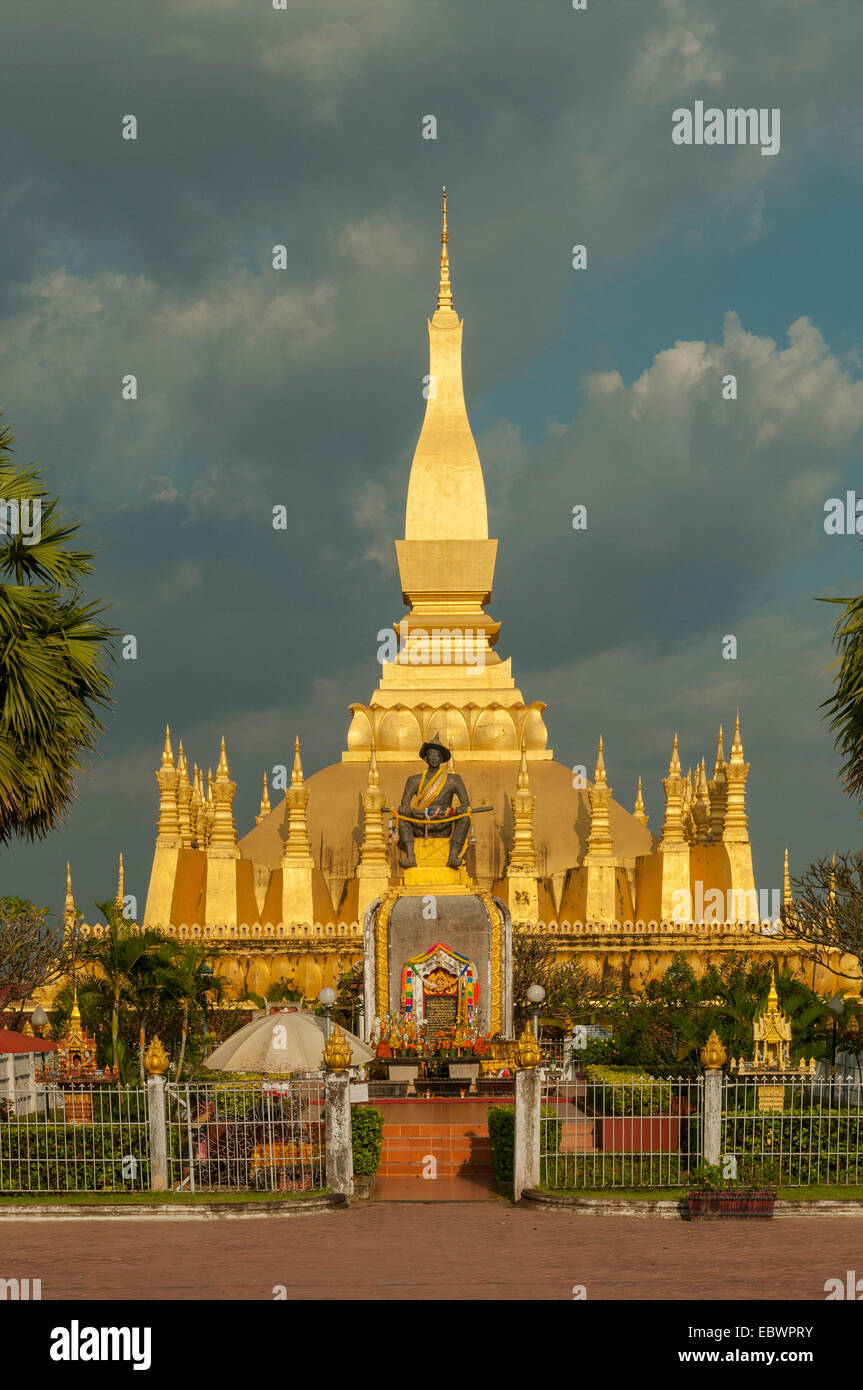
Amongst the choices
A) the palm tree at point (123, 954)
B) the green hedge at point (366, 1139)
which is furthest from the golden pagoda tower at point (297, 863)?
the green hedge at point (366, 1139)

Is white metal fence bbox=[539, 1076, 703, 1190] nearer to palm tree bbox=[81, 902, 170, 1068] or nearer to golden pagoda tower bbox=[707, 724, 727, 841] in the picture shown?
palm tree bbox=[81, 902, 170, 1068]

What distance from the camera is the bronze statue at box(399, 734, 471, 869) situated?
114ft

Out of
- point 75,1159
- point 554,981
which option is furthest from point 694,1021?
point 554,981

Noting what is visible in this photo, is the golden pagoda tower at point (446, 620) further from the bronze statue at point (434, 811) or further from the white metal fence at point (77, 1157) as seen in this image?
the white metal fence at point (77, 1157)

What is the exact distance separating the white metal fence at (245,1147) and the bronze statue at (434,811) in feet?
44.1

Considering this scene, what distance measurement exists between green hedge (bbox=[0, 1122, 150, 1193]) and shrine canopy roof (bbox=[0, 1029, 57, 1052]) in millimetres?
Result: 12184

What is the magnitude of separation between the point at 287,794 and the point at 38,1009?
14.2 meters

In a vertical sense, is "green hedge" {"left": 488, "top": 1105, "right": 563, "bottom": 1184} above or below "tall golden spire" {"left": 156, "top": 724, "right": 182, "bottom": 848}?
below

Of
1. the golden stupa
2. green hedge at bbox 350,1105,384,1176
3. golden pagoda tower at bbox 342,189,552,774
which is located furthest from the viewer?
golden pagoda tower at bbox 342,189,552,774

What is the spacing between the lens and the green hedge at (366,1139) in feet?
70.3

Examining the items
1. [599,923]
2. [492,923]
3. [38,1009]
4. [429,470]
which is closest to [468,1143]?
[492,923]

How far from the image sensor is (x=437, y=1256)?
52.4 ft

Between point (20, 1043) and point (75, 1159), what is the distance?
13.5 m

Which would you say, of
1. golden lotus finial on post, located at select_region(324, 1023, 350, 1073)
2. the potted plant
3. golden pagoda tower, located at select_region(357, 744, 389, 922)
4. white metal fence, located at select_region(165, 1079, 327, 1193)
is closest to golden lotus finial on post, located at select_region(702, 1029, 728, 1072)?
the potted plant
